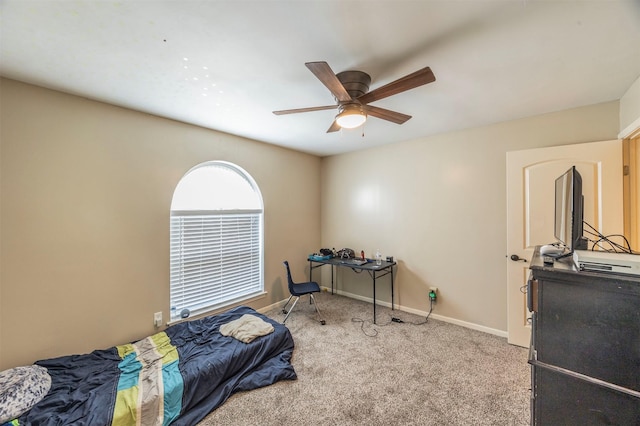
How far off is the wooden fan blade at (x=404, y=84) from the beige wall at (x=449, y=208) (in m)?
1.94

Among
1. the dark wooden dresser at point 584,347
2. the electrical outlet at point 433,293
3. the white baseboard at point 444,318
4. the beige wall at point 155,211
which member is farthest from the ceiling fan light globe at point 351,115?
the white baseboard at point 444,318

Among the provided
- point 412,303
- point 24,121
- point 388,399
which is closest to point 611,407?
point 388,399

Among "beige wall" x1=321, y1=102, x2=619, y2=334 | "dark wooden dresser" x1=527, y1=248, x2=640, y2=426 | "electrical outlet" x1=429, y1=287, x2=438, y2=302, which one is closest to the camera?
"dark wooden dresser" x1=527, y1=248, x2=640, y2=426

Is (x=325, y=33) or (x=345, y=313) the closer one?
(x=325, y=33)

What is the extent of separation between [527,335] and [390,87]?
2.87 meters

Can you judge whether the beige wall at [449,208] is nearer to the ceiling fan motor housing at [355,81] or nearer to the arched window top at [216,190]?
the arched window top at [216,190]

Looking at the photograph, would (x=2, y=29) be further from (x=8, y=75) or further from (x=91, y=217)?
(x=91, y=217)

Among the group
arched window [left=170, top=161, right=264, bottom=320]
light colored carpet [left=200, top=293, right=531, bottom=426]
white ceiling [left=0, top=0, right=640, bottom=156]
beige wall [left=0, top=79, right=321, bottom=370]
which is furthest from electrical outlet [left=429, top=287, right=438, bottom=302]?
beige wall [left=0, top=79, right=321, bottom=370]

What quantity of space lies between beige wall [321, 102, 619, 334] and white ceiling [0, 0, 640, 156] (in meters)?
0.35

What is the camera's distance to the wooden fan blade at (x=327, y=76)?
4.30 feet

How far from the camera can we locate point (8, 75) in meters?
1.81

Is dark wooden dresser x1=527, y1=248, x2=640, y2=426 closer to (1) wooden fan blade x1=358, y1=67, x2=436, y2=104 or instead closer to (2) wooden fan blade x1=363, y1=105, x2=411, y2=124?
(1) wooden fan blade x1=358, y1=67, x2=436, y2=104

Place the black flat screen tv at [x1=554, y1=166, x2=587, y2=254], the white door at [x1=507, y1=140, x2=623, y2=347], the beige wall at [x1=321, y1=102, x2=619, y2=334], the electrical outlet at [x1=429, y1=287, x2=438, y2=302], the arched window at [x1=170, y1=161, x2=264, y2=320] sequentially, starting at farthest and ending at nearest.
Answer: the electrical outlet at [x1=429, y1=287, x2=438, y2=302] < the arched window at [x1=170, y1=161, x2=264, y2=320] < the beige wall at [x1=321, y1=102, x2=619, y2=334] < the white door at [x1=507, y1=140, x2=623, y2=347] < the black flat screen tv at [x1=554, y1=166, x2=587, y2=254]

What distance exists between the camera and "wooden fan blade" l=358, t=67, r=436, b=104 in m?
1.42
